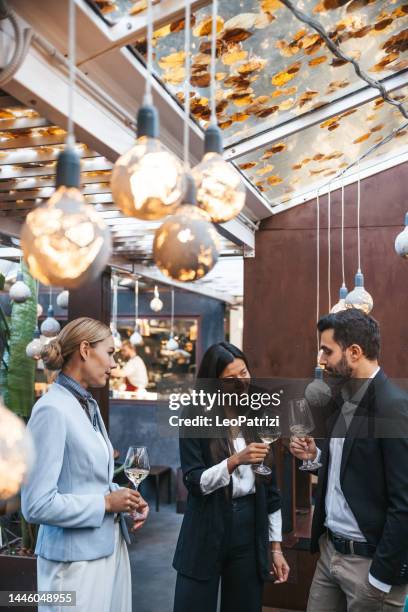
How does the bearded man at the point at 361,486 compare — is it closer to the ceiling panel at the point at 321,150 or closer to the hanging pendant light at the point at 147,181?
the hanging pendant light at the point at 147,181

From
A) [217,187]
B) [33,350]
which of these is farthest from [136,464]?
[33,350]

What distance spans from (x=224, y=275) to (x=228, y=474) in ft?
15.3

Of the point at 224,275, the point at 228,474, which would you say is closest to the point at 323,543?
the point at 228,474

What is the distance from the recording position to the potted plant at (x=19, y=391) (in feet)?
11.3

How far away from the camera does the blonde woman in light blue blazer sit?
1.77m

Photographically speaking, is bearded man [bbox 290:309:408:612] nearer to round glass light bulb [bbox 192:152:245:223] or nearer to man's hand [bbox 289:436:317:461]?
man's hand [bbox 289:436:317:461]

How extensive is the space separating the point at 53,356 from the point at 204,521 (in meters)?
0.83

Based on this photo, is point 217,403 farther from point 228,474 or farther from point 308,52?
point 308,52

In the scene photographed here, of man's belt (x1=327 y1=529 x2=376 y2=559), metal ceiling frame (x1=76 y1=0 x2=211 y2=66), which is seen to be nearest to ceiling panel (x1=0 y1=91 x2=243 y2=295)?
metal ceiling frame (x1=76 y1=0 x2=211 y2=66)

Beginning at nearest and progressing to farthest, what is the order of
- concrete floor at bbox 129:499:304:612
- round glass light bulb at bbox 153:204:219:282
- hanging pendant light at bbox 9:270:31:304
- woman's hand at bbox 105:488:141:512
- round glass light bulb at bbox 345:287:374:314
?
round glass light bulb at bbox 153:204:219:282 → woman's hand at bbox 105:488:141:512 → round glass light bulb at bbox 345:287:374:314 → hanging pendant light at bbox 9:270:31:304 → concrete floor at bbox 129:499:304:612

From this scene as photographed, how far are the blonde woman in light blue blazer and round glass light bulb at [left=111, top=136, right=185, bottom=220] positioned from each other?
3.36 ft

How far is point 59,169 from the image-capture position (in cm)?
98

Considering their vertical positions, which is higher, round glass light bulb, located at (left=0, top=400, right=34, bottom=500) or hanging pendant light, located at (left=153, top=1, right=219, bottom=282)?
hanging pendant light, located at (left=153, top=1, right=219, bottom=282)

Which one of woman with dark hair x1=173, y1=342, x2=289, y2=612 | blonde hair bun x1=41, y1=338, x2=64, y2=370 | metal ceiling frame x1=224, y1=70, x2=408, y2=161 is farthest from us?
metal ceiling frame x1=224, y1=70, x2=408, y2=161
